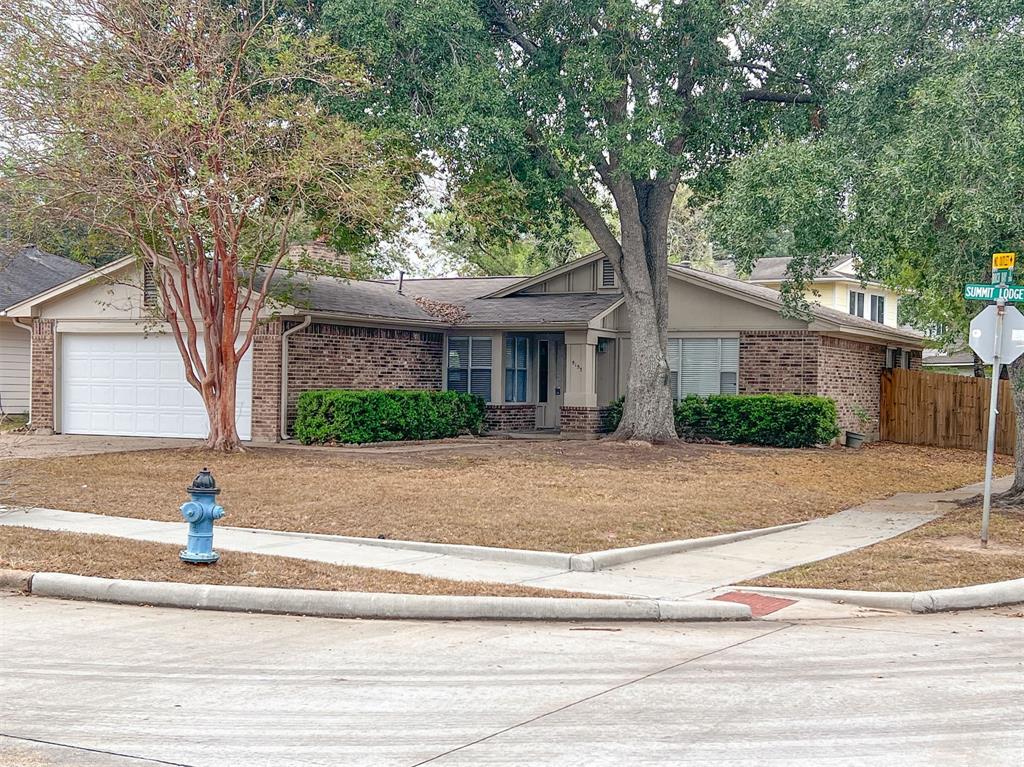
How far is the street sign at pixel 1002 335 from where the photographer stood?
12180mm

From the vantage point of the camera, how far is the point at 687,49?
22047 millimetres

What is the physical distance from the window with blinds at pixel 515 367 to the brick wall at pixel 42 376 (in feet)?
35.4

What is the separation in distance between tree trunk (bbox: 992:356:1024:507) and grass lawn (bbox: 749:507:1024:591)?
1.83 metres

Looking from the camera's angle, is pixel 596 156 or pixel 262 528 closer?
pixel 262 528

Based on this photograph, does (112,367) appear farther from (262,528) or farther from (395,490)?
(262,528)

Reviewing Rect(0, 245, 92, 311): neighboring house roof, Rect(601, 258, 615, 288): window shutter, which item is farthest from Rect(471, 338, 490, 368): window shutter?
Rect(0, 245, 92, 311): neighboring house roof

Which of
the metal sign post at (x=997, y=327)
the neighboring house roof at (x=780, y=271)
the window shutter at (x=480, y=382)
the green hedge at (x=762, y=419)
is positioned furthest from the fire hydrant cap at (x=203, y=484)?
the neighboring house roof at (x=780, y=271)

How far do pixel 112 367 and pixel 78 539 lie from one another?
50.0ft

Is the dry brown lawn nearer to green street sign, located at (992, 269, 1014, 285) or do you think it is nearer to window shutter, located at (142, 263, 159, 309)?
green street sign, located at (992, 269, 1014, 285)

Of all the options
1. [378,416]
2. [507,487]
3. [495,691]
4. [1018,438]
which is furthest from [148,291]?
[495,691]

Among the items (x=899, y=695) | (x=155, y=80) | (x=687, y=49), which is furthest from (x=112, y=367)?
(x=899, y=695)

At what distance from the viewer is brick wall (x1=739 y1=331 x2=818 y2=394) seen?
25.8m

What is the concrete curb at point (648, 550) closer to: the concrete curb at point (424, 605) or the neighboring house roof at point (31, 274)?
the concrete curb at point (424, 605)

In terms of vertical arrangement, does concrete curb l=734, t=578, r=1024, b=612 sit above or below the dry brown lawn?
below
